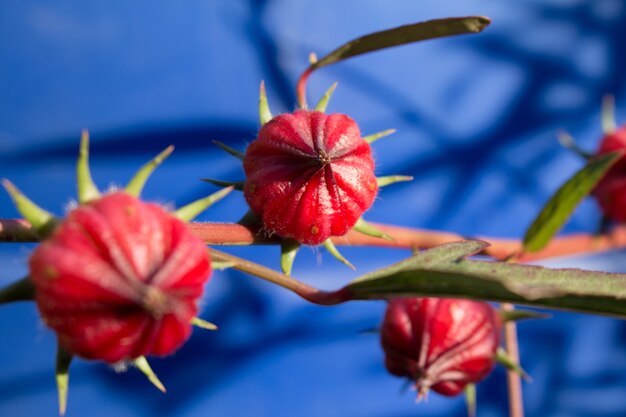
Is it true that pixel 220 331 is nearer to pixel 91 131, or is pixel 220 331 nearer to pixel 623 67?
pixel 91 131

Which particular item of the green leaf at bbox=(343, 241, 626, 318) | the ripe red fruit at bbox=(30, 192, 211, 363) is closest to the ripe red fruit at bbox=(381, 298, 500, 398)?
the green leaf at bbox=(343, 241, 626, 318)

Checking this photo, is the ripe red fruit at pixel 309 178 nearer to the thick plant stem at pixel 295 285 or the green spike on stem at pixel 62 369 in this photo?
the thick plant stem at pixel 295 285

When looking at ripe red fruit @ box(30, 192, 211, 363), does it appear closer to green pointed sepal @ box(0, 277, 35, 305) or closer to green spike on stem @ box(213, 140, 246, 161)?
green pointed sepal @ box(0, 277, 35, 305)

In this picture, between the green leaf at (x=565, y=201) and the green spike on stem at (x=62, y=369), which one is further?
the green leaf at (x=565, y=201)

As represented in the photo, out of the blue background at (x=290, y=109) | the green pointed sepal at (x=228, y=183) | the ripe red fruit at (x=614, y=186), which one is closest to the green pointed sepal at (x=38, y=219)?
the green pointed sepal at (x=228, y=183)

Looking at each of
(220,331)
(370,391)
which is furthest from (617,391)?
(220,331)

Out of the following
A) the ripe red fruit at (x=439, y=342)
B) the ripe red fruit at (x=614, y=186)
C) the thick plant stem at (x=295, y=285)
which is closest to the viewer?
the thick plant stem at (x=295, y=285)

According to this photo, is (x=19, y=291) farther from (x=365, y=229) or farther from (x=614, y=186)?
(x=614, y=186)
